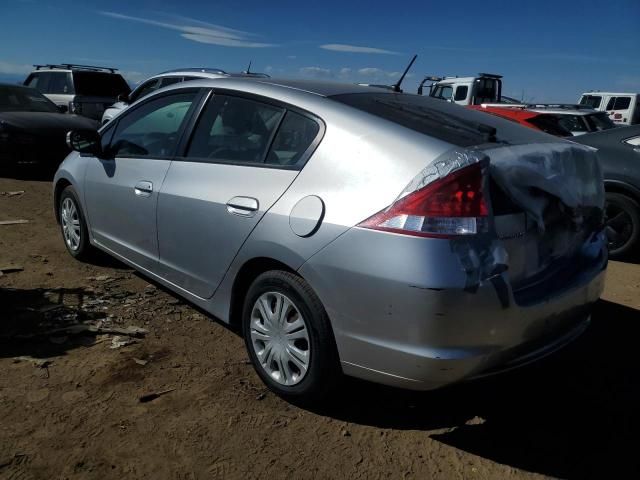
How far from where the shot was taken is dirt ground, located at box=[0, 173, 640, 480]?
2393 millimetres

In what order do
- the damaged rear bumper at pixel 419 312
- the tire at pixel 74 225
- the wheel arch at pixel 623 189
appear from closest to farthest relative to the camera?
the damaged rear bumper at pixel 419 312
the tire at pixel 74 225
the wheel arch at pixel 623 189

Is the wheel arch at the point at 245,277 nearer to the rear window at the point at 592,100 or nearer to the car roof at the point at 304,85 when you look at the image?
the car roof at the point at 304,85

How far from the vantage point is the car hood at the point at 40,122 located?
8812 millimetres

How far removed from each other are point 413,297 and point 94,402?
1.73 metres

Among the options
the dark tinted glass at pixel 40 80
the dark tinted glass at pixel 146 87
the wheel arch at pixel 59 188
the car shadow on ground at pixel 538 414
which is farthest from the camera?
the dark tinted glass at pixel 40 80

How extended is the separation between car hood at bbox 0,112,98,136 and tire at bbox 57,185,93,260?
4.68m

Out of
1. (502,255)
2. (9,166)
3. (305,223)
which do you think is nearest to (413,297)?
(502,255)

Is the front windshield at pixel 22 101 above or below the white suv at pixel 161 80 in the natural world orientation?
below

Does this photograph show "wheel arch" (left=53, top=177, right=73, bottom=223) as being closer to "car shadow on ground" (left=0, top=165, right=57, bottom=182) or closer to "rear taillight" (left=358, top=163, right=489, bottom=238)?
"rear taillight" (left=358, top=163, right=489, bottom=238)

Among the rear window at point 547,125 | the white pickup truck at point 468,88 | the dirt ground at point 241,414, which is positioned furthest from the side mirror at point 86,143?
the white pickup truck at point 468,88

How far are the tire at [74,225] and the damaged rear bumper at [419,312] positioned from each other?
2.85m

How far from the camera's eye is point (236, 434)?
101 inches

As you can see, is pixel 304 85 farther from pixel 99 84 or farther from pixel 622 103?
pixel 622 103

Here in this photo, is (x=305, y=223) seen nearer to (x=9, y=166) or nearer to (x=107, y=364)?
(x=107, y=364)
